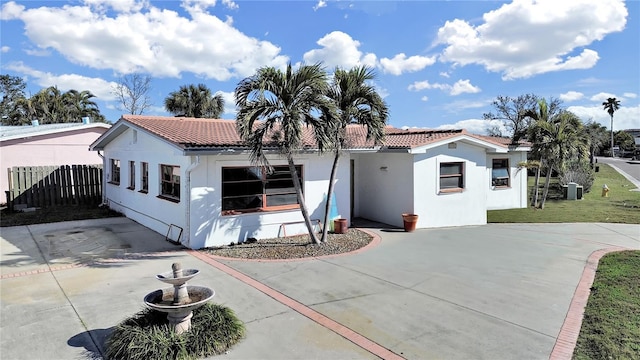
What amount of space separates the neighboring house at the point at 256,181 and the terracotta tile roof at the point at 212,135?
0.03 m

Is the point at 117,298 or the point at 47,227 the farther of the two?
the point at 47,227

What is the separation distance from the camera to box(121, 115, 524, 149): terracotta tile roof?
10438mm

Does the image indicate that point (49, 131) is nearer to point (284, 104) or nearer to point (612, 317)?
point (284, 104)

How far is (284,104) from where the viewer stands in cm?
982

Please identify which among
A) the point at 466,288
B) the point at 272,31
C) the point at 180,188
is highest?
the point at 272,31

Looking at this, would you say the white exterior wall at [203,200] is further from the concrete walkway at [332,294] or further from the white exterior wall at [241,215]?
the concrete walkway at [332,294]

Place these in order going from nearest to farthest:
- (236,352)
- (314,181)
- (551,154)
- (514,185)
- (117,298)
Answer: (236,352)
(117,298)
(314,181)
(551,154)
(514,185)

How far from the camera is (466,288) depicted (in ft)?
24.6

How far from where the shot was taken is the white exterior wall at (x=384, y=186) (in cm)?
1415

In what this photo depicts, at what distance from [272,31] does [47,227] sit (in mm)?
10589

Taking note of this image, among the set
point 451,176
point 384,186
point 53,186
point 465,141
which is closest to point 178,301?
point 384,186

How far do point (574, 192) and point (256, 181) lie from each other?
20.7 m

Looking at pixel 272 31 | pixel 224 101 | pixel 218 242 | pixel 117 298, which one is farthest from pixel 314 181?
pixel 224 101

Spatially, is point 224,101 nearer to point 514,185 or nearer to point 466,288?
point 514,185
